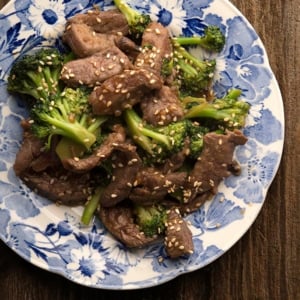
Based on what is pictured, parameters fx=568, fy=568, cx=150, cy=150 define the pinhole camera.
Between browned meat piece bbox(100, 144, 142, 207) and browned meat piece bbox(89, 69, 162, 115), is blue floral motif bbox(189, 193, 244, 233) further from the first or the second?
browned meat piece bbox(89, 69, 162, 115)

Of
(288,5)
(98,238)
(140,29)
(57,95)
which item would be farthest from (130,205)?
(288,5)

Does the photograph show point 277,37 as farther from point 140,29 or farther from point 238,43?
point 140,29

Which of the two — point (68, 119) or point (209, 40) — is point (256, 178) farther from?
point (68, 119)

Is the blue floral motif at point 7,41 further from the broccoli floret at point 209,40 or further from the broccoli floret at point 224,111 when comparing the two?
the broccoli floret at point 224,111

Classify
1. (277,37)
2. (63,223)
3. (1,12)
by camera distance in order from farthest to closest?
(277,37), (63,223), (1,12)

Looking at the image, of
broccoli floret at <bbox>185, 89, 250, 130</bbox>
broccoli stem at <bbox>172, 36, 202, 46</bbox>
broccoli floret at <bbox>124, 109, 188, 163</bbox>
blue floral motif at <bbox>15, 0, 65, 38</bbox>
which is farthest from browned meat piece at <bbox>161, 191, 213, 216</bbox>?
blue floral motif at <bbox>15, 0, 65, 38</bbox>

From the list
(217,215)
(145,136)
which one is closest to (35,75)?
(145,136)

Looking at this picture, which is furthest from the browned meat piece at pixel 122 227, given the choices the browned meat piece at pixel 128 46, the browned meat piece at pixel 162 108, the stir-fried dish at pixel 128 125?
the browned meat piece at pixel 128 46
